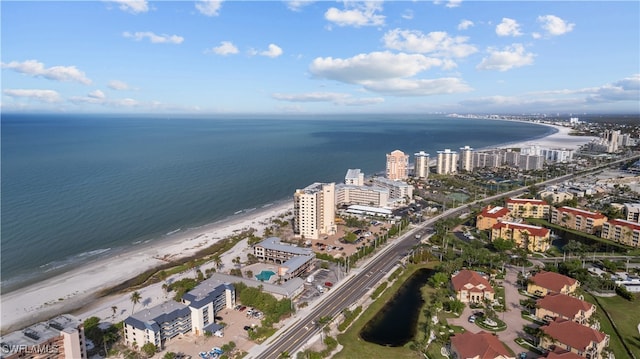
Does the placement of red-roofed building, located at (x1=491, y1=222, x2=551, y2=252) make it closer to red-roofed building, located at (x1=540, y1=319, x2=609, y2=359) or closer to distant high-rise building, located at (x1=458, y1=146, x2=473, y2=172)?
red-roofed building, located at (x1=540, y1=319, x2=609, y2=359)

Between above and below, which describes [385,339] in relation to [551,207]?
below

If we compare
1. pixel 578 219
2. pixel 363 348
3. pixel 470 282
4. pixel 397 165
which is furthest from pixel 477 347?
pixel 397 165

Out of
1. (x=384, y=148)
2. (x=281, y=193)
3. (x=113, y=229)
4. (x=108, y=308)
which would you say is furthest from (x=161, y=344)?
(x=384, y=148)

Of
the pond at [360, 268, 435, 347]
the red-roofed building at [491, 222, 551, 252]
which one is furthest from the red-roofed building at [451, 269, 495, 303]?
the red-roofed building at [491, 222, 551, 252]

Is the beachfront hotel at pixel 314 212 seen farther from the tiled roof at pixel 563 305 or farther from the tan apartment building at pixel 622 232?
the tan apartment building at pixel 622 232

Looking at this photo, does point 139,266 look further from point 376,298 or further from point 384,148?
point 384,148

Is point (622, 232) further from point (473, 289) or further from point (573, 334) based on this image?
point (573, 334)

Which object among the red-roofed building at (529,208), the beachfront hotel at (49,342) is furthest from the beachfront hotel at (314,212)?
the beachfront hotel at (49,342)
